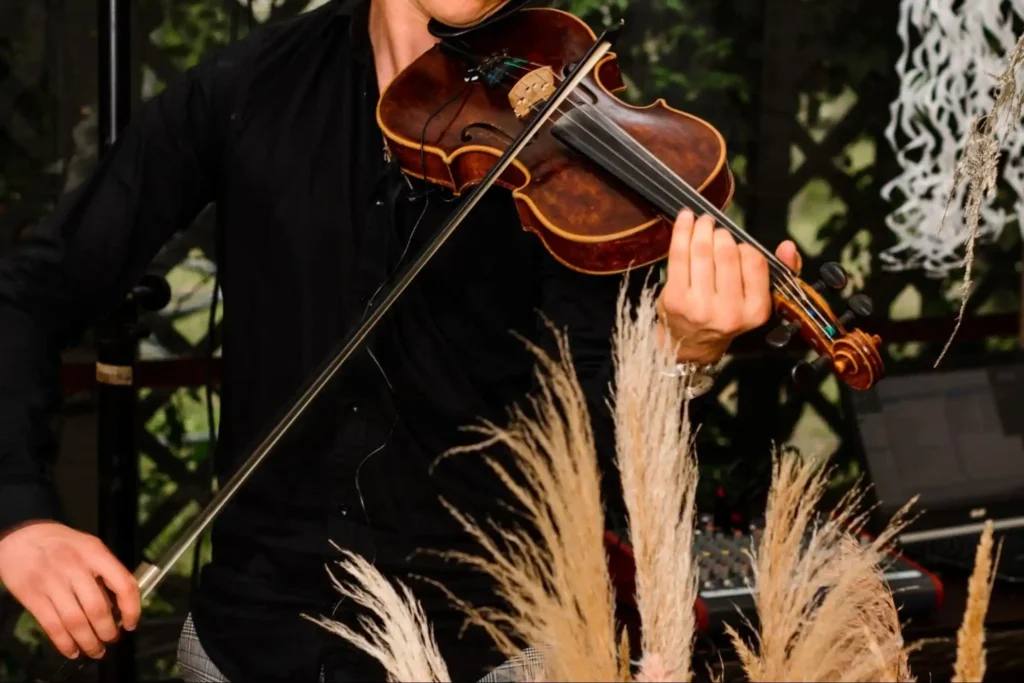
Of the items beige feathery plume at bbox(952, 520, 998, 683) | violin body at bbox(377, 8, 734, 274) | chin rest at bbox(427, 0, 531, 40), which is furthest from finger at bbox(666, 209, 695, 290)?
beige feathery plume at bbox(952, 520, 998, 683)

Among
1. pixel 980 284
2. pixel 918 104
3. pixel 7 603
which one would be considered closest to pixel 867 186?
pixel 918 104

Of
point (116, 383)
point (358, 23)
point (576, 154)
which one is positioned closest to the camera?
point (576, 154)

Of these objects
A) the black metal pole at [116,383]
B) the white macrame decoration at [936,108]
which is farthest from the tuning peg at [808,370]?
the white macrame decoration at [936,108]

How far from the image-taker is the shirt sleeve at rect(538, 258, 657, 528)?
1252 mm

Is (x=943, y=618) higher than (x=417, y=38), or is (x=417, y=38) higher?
(x=417, y=38)

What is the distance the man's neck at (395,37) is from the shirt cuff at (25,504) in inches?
23.9

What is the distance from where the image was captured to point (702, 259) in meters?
1.09

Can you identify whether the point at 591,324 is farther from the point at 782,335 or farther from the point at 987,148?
the point at 987,148

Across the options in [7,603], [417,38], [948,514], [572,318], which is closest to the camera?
[572,318]

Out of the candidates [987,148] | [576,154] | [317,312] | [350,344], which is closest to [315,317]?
[317,312]

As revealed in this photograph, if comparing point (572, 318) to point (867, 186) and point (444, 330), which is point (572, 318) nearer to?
point (444, 330)

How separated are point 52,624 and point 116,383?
0.63m

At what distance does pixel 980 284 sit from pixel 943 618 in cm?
119

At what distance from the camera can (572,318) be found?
1.33 metres
